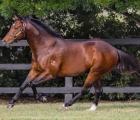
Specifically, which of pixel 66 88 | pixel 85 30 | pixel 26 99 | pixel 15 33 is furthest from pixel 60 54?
pixel 26 99

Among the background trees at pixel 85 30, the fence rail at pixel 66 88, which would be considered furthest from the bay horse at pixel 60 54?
the background trees at pixel 85 30

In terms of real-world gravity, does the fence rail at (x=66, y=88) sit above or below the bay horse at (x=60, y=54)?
below

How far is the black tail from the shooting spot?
11664mm

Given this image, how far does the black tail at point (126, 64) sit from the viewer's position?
1166 centimetres

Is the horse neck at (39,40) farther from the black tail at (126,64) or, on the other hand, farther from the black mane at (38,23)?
the black tail at (126,64)

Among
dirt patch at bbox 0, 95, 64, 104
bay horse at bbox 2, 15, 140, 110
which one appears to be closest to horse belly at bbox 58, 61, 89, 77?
bay horse at bbox 2, 15, 140, 110

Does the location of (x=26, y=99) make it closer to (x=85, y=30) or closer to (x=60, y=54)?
(x=85, y=30)

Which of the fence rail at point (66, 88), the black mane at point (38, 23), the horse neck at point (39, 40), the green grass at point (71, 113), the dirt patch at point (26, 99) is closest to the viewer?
the green grass at point (71, 113)

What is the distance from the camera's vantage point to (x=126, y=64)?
461 inches

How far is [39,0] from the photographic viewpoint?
40.9 ft

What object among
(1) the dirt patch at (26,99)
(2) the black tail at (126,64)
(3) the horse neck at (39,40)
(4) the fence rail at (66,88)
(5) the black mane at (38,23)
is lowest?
(1) the dirt patch at (26,99)

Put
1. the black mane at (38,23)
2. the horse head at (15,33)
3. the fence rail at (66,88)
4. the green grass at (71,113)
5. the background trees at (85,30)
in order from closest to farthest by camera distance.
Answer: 1. the green grass at (71,113)
2. the horse head at (15,33)
3. the black mane at (38,23)
4. the fence rail at (66,88)
5. the background trees at (85,30)

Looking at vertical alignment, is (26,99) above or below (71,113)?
below

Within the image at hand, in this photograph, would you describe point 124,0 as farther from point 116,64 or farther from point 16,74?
point 16,74
